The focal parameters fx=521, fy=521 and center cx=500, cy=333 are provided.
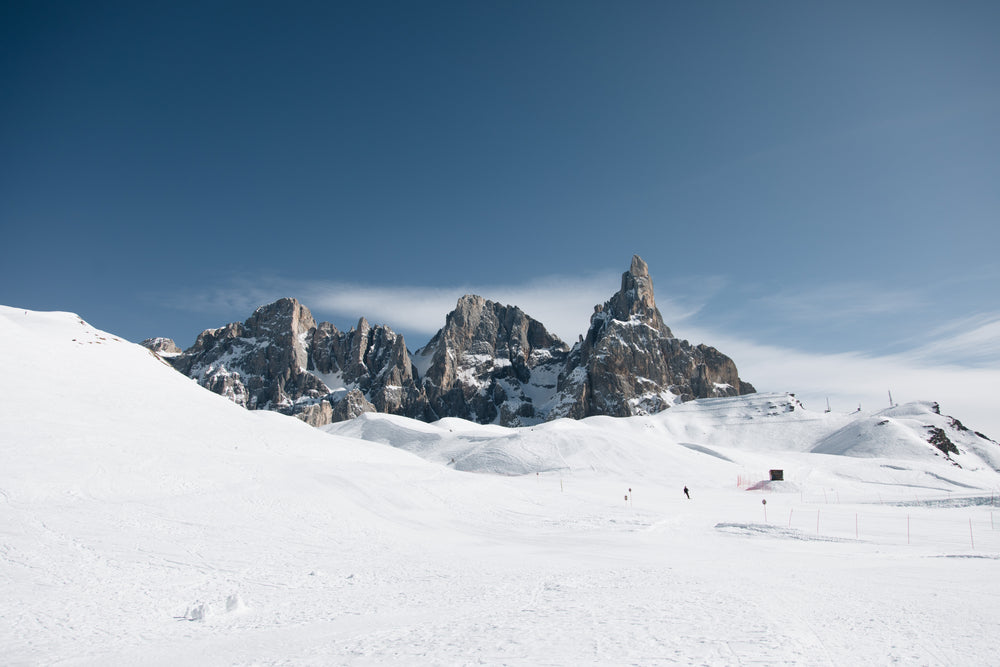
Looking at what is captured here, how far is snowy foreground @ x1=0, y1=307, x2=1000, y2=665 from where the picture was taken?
895 cm

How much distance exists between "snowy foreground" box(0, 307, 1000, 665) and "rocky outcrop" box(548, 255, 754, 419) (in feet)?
451

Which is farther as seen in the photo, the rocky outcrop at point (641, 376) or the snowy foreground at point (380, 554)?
the rocky outcrop at point (641, 376)

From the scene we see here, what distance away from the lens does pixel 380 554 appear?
17859 mm

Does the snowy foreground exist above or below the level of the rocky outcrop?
below

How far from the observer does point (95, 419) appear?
27969 millimetres

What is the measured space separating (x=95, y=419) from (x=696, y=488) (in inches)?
1776

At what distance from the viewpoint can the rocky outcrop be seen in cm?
18050

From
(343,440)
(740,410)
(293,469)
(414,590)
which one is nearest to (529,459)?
(343,440)

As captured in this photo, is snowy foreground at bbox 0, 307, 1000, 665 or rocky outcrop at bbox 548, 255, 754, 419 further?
rocky outcrop at bbox 548, 255, 754, 419

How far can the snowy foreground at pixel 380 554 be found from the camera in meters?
8.95

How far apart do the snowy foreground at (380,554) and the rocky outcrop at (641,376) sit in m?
137

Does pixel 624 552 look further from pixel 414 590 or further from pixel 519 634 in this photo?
pixel 519 634

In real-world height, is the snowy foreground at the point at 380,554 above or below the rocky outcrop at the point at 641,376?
below

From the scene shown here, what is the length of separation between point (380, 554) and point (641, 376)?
176557mm
